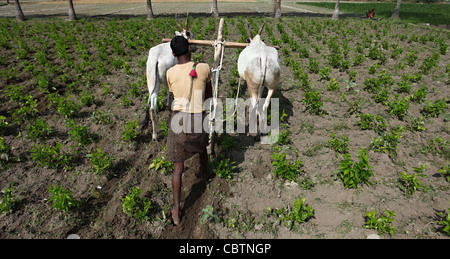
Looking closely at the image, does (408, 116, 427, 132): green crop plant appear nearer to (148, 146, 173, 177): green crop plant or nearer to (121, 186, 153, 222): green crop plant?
(148, 146, 173, 177): green crop plant

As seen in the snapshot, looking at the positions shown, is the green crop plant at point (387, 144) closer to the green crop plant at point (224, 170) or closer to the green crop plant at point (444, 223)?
the green crop plant at point (444, 223)

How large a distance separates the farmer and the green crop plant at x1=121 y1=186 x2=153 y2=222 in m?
0.42

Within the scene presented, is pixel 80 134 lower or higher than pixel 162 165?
higher

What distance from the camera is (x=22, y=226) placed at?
3348 millimetres

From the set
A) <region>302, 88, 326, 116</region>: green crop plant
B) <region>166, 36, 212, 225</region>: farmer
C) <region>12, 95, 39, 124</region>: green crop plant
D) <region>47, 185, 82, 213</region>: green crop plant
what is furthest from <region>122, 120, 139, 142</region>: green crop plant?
<region>302, 88, 326, 116</region>: green crop plant

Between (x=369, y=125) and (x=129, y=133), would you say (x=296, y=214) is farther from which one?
(x=129, y=133)

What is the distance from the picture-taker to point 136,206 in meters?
3.52

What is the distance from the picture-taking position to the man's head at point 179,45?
318 cm

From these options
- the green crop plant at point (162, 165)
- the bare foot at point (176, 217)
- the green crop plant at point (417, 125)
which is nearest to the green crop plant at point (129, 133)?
the green crop plant at point (162, 165)

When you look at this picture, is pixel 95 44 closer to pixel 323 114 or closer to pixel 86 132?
pixel 86 132

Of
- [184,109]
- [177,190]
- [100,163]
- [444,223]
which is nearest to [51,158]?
[100,163]

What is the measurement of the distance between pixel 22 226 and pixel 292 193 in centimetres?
414

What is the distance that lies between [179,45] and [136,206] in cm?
248
